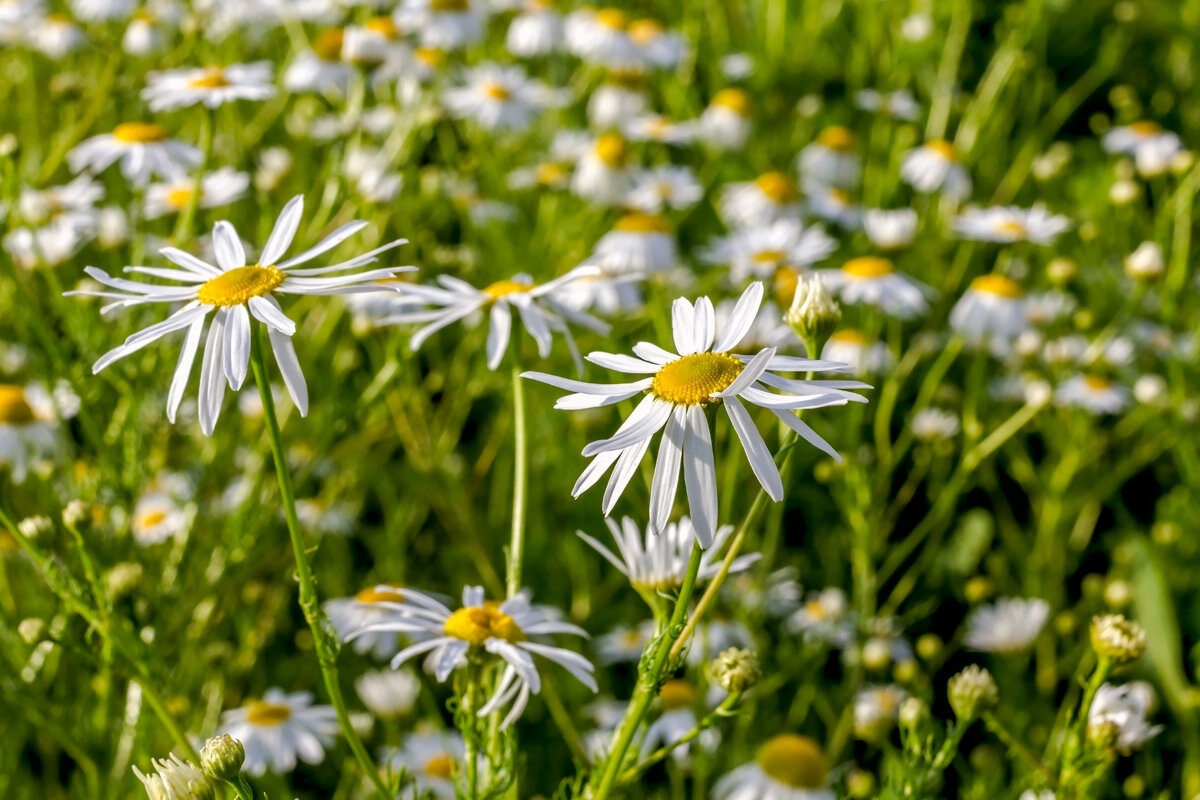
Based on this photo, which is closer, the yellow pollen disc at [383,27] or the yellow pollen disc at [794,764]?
the yellow pollen disc at [794,764]

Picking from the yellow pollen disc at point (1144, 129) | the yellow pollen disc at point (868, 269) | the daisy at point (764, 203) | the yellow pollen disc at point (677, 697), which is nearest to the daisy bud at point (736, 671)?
the yellow pollen disc at point (677, 697)

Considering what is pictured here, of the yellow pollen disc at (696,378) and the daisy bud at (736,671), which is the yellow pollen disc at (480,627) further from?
the yellow pollen disc at (696,378)

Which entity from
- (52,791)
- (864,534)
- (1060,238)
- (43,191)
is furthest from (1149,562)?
(43,191)

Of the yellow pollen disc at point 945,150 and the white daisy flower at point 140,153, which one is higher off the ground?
the white daisy flower at point 140,153

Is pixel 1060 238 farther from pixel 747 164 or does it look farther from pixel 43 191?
pixel 43 191

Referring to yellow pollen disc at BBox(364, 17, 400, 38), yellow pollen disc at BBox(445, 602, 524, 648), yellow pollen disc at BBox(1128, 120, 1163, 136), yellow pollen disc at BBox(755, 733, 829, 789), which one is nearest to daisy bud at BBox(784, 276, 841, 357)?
yellow pollen disc at BBox(445, 602, 524, 648)
